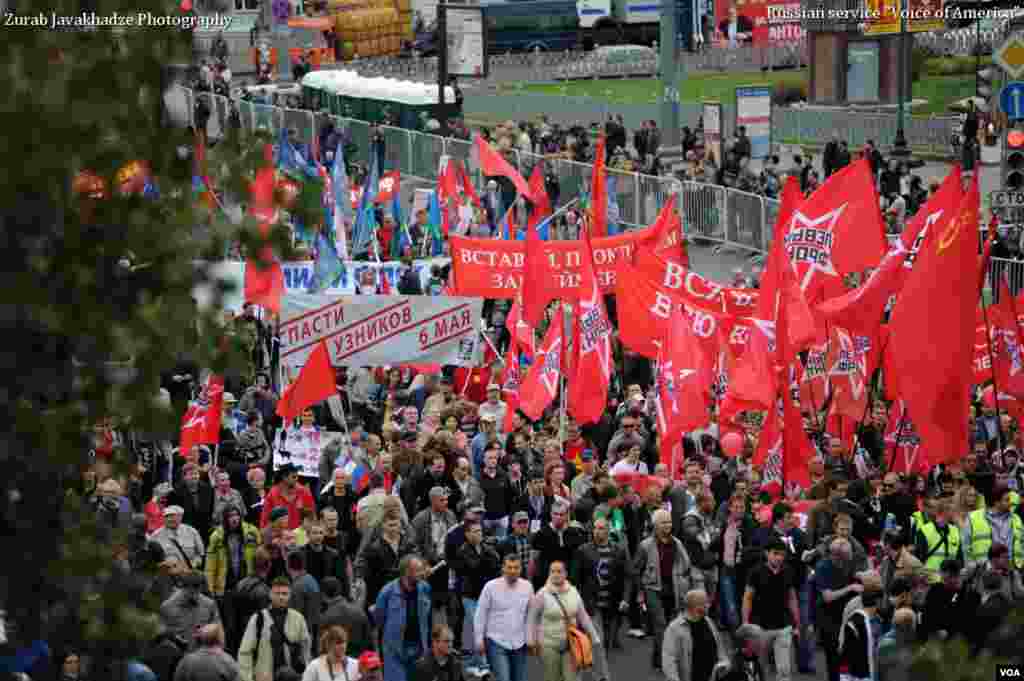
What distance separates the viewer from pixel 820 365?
1823 centimetres

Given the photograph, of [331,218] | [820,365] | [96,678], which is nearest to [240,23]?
[331,218]

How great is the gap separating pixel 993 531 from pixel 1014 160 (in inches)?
345

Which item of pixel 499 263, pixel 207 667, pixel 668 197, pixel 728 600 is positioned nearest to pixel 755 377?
pixel 728 600

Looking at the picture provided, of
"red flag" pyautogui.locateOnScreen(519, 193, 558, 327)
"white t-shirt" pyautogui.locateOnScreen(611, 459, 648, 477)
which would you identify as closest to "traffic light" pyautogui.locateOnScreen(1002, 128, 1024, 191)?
"red flag" pyautogui.locateOnScreen(519, 193, 558, 327)

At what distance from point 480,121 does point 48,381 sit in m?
43.0

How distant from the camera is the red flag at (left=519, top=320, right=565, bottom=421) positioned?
59.8 feet

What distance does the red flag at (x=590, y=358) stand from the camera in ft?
59.5

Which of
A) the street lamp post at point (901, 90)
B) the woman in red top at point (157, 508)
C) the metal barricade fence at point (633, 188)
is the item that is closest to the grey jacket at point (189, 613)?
the woman in red top at point (157, 508)

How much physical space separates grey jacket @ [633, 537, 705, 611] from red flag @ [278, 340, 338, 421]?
3.52m

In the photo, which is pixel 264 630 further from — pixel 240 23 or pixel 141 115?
pixel 240 23

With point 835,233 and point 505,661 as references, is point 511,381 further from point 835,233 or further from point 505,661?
point 505,661

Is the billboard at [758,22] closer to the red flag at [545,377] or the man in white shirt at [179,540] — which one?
the red flag at [545,377]

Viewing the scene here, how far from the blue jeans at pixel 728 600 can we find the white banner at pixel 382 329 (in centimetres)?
490

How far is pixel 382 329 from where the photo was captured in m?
19.0
